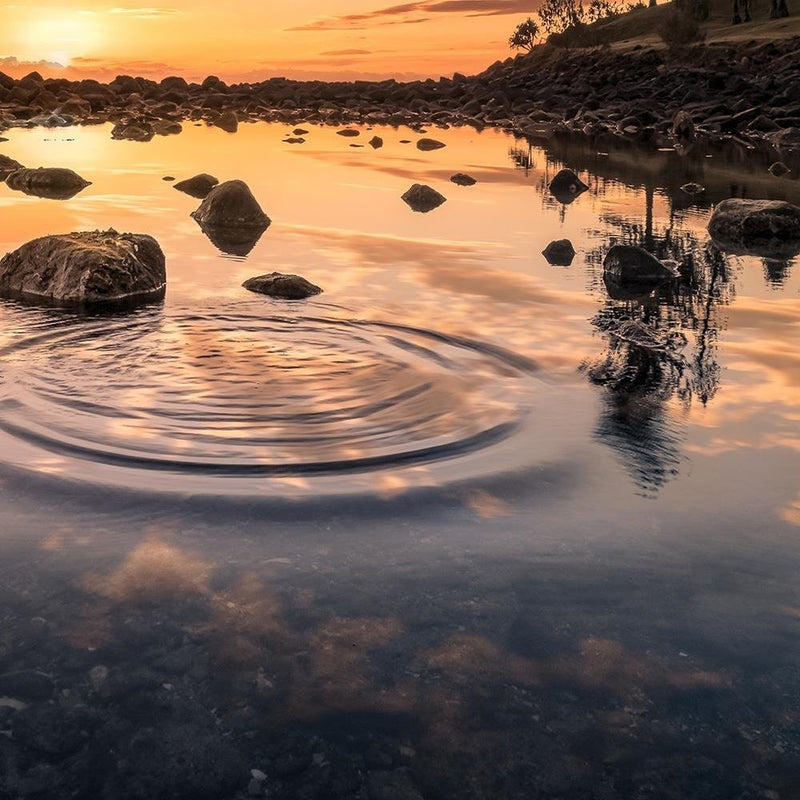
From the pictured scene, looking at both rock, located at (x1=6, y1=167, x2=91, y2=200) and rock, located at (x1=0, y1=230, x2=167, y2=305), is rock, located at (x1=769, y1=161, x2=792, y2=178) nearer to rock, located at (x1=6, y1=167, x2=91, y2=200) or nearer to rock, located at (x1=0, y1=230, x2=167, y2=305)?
rock, located at (x1=6, y1=167, x2=91, y2=200)

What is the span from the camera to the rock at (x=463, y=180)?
74.1 feet

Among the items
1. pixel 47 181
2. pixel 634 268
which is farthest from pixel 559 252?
pixel 47 181

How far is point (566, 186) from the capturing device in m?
21.1

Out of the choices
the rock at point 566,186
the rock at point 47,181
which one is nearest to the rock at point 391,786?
the rock at point 566,186

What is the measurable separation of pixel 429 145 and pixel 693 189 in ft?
45.5

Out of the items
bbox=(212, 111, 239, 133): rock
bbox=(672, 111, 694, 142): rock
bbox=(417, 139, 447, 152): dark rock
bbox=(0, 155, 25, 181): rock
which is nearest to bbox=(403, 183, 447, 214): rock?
bbox=(0, 155, 25, 181): rock

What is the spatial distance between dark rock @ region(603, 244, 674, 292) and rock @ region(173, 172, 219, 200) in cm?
999

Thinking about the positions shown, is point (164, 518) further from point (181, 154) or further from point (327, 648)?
point (181, 154)

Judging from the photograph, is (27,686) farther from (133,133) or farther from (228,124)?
(228,124)

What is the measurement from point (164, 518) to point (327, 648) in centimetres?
144

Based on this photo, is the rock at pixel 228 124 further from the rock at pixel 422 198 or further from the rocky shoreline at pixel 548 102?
the rock at pixel 422 198

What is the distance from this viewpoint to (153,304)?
1033cm

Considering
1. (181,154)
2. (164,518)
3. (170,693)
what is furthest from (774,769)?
(181,154)

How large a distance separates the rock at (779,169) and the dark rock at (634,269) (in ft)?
42.5
